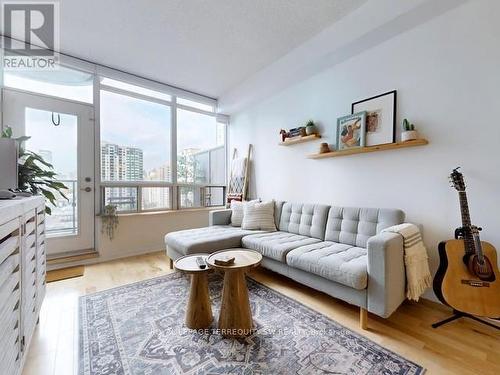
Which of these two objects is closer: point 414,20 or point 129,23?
point 414,20

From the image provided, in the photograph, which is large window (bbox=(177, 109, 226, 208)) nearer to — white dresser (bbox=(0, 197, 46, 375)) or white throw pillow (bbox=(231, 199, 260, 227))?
white throw pillow (bbox=(231, 199, 260, 227))

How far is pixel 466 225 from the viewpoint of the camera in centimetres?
168

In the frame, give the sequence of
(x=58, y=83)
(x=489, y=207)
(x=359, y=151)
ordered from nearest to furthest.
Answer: (x=489, y=207) < (x=359, y=151) < (x=58, y=83)

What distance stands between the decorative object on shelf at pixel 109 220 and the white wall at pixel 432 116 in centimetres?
273

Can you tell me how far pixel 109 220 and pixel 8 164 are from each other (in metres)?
1.80

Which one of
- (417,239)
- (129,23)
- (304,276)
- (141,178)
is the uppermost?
(129,23)

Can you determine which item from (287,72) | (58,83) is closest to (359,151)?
(287,72)

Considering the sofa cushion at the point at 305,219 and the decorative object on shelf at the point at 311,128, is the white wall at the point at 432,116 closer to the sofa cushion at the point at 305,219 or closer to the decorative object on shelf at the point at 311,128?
the decorative object on shelf at the point at 311,128

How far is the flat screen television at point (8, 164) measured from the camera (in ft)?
4.96

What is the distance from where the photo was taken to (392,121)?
7.36 feet

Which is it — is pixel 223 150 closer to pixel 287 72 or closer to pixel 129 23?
pixel 287 72

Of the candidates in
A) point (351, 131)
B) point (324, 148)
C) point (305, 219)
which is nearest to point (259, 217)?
point (305, 219)

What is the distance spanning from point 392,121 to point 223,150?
305 cm

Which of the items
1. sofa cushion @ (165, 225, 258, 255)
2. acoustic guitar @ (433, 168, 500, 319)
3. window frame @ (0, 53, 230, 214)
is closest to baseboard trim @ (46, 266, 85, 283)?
window frame @ (0, 53, 230, 214)
